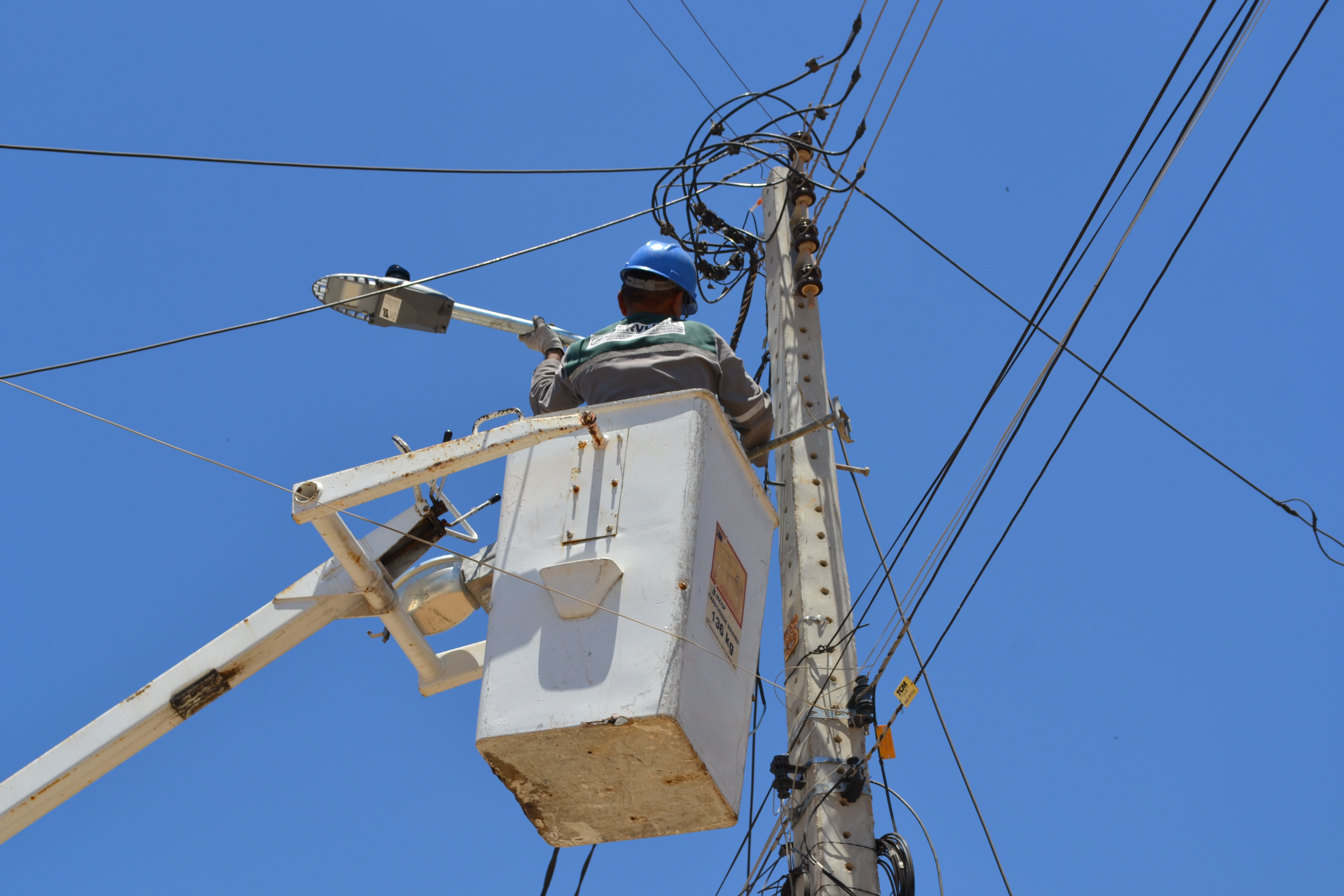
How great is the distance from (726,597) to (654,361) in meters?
0.84

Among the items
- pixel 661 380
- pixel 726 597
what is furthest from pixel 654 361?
pixel 726 597

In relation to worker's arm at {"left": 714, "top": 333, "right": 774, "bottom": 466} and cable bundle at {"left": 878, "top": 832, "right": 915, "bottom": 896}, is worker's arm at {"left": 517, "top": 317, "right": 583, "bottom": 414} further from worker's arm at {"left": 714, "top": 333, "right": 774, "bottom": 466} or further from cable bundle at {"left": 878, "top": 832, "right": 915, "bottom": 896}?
cable bundle at {"left": 878, "top": 832, "right": 915, "bottom": 896}

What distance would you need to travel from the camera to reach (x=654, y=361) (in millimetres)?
4152

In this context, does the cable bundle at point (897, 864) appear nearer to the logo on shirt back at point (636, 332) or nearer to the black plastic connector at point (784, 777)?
the black plastic connector at point (784, 777)

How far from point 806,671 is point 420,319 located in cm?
215

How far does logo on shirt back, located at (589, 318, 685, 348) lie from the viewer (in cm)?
429

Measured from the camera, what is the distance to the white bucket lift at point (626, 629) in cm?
337

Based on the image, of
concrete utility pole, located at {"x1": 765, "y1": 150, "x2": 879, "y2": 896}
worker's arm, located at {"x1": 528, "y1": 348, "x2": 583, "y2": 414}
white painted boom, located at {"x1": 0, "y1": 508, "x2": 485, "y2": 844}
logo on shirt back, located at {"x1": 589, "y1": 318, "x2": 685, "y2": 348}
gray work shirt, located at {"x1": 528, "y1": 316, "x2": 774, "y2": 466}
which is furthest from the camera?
concrete utility pole, located at {"x1": 765, "y1": 150, "x2": 879, "y2": 896}

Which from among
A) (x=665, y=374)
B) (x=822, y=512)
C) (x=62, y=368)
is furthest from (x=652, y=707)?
(x=62, y=368)

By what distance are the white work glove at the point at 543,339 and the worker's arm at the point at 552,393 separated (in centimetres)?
34

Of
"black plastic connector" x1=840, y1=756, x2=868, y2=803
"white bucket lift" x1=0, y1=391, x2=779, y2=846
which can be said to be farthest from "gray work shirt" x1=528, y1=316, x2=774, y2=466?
"black plastic connector" x1=840, y1=756, x2=868, y2=803

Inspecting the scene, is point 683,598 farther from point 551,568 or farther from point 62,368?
point 62,368

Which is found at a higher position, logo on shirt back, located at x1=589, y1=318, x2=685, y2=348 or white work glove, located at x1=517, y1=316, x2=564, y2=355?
white work glove, located at x1=517, y1=316, x2=564, y2=355

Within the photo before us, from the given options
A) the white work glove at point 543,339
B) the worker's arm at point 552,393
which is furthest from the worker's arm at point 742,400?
the white work glove at point 543,339
